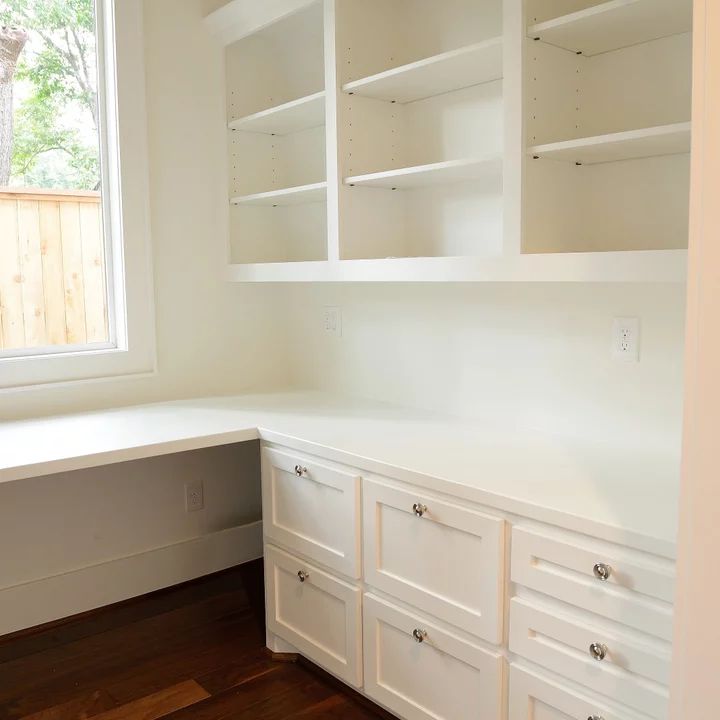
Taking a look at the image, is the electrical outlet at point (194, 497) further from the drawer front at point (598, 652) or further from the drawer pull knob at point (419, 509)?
the drawer front at point (598, 652)

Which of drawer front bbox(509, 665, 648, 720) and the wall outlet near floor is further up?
the wall outlet near floor

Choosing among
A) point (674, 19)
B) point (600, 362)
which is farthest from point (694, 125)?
point (600, 362)

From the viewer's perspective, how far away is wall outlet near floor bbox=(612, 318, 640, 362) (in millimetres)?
2098

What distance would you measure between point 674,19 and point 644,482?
1.09m

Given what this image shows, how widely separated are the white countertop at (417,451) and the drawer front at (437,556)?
0.06m

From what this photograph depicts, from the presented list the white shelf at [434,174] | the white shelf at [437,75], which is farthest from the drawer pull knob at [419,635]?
the white shelf at [437,75]

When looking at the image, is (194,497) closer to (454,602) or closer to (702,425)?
(454,602)

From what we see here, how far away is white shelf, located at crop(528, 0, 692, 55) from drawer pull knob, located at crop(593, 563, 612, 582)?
1221 millimetres

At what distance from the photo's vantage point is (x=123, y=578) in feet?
9.83

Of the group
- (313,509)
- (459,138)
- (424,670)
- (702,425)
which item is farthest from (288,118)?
(702,425)

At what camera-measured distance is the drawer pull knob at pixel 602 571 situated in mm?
1549

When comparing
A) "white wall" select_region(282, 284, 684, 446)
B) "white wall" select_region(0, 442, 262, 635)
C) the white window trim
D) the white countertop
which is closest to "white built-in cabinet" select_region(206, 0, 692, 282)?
"white wall" select_region(282, 284, 684, 446)

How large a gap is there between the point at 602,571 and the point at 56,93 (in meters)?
2.45

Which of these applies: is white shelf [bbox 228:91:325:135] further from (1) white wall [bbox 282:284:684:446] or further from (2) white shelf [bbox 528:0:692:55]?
(2) white shelf [bbox 528:0:692:55]
